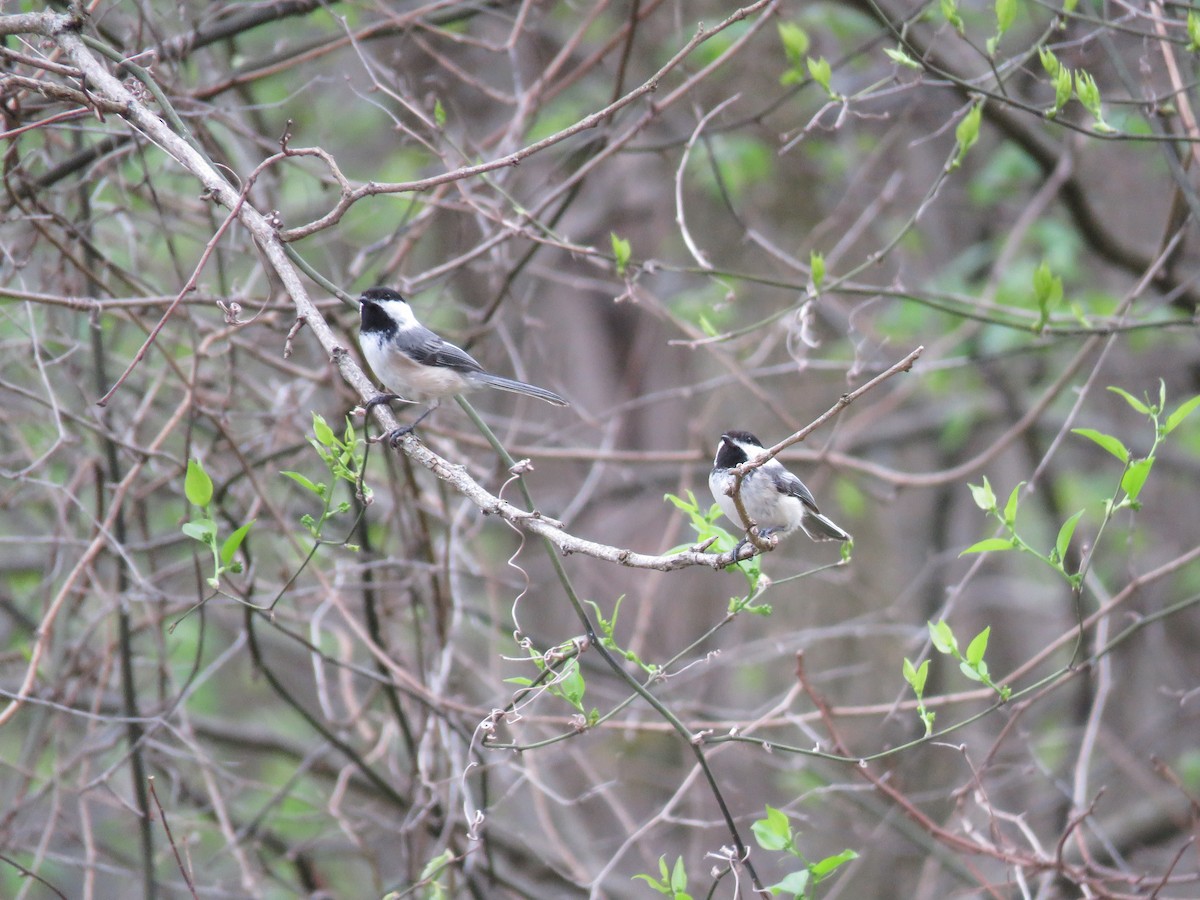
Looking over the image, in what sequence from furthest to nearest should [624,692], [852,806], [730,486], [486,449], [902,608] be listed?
[902,608], [624,692], [852,806], [486,449], [730,486]

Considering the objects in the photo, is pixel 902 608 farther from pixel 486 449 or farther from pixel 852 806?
pixel 486 449

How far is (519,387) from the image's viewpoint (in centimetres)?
421

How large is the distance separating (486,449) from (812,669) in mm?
3743

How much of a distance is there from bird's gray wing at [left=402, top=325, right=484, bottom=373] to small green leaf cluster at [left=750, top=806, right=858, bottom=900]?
2219 mm

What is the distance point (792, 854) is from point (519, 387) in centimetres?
205

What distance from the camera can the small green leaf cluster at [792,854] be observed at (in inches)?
107

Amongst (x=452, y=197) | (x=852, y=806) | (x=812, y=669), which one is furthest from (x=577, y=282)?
(x=812, y=669)

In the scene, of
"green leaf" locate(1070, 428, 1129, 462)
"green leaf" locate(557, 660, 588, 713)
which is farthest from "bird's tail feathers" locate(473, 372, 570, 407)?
"green leaf" locate(1070, 428, 1129, 462)

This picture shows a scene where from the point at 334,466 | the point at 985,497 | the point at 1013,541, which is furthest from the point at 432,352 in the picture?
the point at 1013,541

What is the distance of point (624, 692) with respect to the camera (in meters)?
7.65

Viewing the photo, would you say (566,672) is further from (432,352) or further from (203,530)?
(432,352)

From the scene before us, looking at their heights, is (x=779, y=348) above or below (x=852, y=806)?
above

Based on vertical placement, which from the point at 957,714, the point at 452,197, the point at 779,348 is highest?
the point at 452,197

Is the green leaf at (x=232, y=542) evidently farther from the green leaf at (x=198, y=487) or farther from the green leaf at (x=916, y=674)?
the green leaf at (x=916, y=674)
